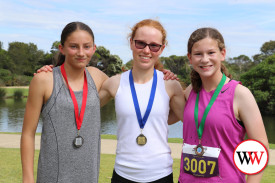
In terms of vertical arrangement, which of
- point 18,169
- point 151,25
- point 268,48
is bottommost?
point 18,169

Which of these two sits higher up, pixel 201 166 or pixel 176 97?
pixel 176 97

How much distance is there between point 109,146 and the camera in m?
9.89

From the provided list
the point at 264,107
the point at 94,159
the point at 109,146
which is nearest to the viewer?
the point at 94,159

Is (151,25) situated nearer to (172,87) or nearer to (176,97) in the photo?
(172,87)

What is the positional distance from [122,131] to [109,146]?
7.11 meters

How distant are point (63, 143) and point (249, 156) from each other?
5.25 ft

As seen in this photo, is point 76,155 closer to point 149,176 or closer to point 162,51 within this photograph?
point 149,176

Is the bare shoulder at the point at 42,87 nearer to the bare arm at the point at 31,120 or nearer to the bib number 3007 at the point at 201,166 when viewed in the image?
the bare arm at the point at 31,120

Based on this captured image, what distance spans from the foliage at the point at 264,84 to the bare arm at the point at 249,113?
29688mm

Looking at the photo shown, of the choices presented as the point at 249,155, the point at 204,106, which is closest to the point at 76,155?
the point at 204,106

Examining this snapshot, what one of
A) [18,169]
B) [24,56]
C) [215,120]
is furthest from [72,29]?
[24,56]

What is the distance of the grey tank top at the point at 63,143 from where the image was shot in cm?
274

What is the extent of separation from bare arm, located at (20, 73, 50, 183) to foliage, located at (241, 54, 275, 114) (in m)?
30.1

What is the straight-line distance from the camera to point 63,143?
9.00 ft
